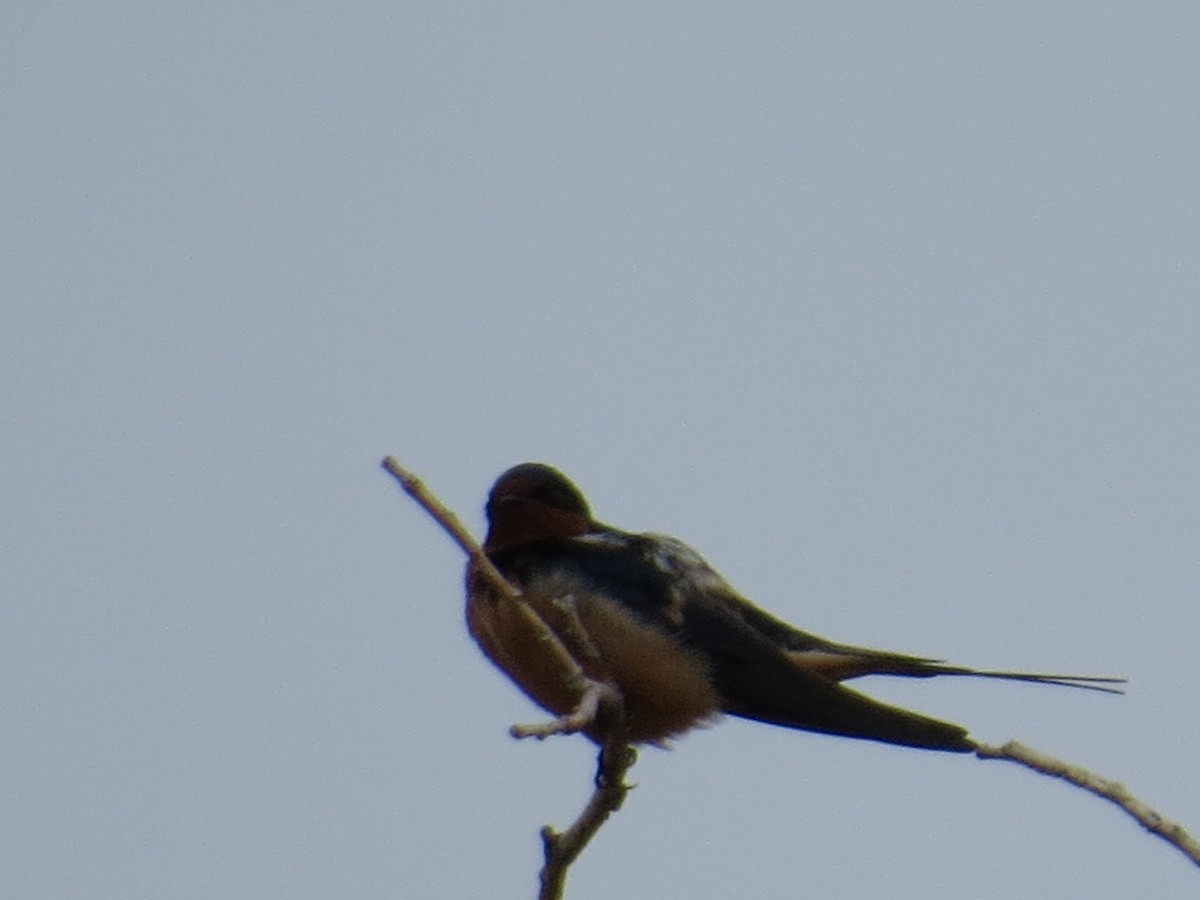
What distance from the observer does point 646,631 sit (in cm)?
506

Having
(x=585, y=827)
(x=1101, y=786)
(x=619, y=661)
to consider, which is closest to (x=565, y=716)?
(x=585, y=827)

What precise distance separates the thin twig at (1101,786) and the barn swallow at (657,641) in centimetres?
209

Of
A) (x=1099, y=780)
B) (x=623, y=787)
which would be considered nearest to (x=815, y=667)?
(x=623, y=787)

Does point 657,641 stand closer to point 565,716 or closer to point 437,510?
point 565,716

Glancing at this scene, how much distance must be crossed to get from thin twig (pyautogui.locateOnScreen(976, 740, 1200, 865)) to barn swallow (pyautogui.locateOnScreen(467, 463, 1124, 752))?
2.09 meters

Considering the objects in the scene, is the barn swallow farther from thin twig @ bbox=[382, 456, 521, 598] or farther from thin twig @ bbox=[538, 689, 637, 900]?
thin twig @ bbox=[382, 456, 521, 598]

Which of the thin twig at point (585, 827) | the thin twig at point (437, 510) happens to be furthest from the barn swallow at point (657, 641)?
the thin twig at point (437, 510)

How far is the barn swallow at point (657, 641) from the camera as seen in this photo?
4.81 metres

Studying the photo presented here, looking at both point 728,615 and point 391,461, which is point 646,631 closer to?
point 728,615

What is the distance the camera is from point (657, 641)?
504cm

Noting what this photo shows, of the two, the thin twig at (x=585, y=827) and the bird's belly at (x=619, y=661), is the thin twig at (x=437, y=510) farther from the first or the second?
the bird's belly at (x=619, y=661)

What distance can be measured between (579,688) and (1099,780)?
2.59 ft

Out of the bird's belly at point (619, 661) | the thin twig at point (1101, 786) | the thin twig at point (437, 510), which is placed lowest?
the thin twig at point (1101, 786)

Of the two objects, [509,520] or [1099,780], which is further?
[509,520]
